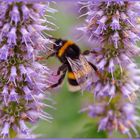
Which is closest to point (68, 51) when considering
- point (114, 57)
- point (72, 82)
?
point (72, 82)

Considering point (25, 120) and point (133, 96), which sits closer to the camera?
point (25, 120)

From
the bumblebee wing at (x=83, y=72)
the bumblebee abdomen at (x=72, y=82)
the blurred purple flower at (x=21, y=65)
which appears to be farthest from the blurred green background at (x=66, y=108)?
the blurred purple flower at (x=21, y=65)

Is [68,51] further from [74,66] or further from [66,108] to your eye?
[66,108]

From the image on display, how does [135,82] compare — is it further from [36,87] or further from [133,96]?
[36,87]

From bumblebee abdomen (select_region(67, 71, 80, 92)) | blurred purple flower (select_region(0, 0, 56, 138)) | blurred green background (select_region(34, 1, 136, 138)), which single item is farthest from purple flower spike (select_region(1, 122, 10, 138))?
blurred green background (select_region(34, 1, 136, 138))

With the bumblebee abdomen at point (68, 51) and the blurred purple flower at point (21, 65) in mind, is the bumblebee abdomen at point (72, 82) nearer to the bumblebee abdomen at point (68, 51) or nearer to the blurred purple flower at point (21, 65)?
the bumblebee abdomen at point (68, 51)

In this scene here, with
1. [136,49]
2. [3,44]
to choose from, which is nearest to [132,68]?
[136,49]

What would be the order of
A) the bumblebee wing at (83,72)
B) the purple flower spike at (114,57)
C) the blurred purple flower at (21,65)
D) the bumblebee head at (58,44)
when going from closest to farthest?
1. the blurred purple flower at (21,65)
2. the purple flower spike at (114,57)
3. the bumblebee wing at (83,72)
4. the bumblebee head at (58,44)

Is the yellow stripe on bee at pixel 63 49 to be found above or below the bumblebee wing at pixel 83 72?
above
